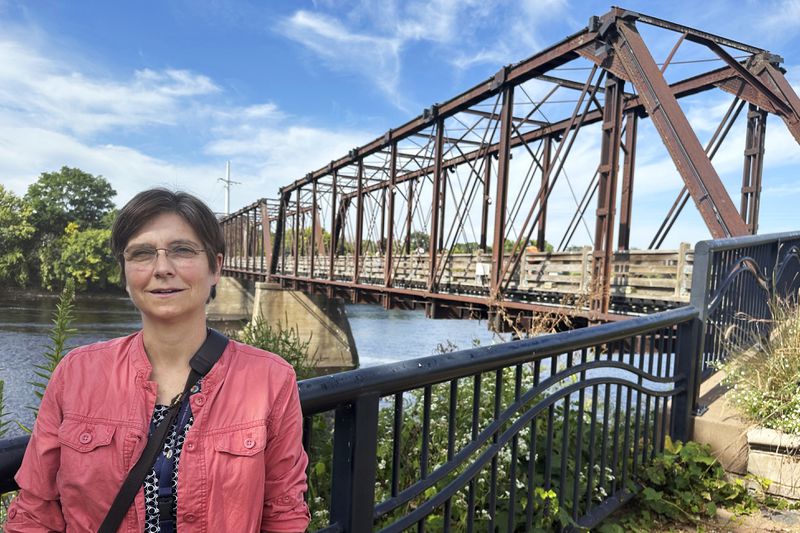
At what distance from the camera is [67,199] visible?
73.5 m

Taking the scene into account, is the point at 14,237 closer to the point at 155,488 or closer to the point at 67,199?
the point at 67,199

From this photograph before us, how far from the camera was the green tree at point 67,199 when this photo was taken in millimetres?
69250

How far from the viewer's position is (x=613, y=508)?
312 centimetres

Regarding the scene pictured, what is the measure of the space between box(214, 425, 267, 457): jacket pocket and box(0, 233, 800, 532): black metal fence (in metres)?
0.17

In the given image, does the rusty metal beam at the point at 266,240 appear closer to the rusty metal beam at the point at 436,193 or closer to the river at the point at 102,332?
the river at the point at 102,332

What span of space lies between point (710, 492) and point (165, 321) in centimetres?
345

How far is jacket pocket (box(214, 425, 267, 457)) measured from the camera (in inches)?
46.4

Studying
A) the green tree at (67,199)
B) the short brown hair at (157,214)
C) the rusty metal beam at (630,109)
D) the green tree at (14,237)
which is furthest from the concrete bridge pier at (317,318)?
the green tree at (67,199)

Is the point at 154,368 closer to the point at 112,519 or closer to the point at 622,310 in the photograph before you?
the point at 112,519

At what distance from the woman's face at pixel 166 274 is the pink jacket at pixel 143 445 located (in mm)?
92

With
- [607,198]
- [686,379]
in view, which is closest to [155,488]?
[686,379]

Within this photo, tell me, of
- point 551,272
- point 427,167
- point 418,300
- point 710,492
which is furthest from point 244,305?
point 710,492

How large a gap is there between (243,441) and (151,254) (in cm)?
48

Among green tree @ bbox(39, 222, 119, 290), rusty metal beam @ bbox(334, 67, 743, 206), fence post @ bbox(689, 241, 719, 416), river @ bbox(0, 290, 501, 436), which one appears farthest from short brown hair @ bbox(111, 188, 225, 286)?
green tree @ bbox(39, 222, 119, 290)
